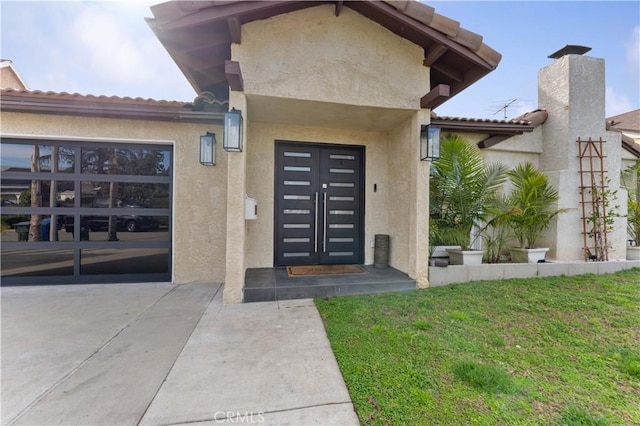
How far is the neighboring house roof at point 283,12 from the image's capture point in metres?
4.01

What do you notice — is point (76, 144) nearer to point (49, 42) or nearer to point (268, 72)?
point (268, 72)

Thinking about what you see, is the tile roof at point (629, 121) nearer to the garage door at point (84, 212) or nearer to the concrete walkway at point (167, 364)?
the concrete walkway at point (167, 364)

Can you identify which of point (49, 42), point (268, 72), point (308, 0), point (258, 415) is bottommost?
point (258, 415)

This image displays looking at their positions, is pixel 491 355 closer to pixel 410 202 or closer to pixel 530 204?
pixel 410 202

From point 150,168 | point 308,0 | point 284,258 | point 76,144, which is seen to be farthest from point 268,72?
point 76,144

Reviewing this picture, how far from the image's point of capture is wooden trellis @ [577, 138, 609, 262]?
646cm

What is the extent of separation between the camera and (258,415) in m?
2.13

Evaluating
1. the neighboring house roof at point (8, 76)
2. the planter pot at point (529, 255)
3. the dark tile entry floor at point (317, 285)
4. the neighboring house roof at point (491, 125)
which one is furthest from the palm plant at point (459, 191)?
the neighboring house roof at point (8, 76)

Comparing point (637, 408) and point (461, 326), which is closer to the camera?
point (637, 408)

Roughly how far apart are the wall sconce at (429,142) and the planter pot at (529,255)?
3.32 m

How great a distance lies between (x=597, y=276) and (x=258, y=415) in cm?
738

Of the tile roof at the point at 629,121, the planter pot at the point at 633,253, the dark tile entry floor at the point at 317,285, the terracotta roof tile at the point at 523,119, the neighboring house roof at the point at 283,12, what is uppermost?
the tile roof at the point at 629,121

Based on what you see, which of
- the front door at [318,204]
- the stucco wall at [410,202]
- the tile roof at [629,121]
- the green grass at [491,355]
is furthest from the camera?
the tile roof at [629,121]

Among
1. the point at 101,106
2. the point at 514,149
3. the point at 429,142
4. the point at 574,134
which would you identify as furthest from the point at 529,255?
the point at 101,106
